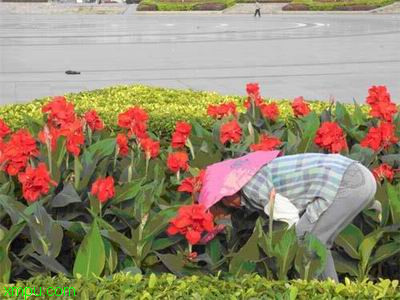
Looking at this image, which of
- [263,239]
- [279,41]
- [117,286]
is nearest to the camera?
[117,286]

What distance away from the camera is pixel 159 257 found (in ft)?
10.1

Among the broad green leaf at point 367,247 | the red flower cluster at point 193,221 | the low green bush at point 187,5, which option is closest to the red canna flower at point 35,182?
the red flower cluster at point 193,221

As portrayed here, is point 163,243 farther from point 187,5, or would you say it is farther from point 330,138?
point 187,5

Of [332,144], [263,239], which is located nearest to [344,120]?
[332,144]

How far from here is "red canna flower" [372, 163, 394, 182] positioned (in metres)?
3.82

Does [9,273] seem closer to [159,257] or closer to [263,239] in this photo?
[159,257]

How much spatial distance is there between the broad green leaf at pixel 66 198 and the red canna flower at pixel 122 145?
0.58m

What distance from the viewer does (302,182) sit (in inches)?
126

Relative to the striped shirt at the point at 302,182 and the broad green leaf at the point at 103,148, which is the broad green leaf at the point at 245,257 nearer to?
the striped shirt at the point at 302,182

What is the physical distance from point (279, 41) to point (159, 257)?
1686cm

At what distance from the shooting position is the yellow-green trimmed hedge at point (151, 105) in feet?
19.0

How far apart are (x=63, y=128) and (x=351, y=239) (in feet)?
4.98

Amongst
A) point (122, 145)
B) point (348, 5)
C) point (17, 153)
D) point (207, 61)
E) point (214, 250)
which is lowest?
point (348, 5)

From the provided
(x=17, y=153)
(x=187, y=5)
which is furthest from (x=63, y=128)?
(x=187, y=5)
